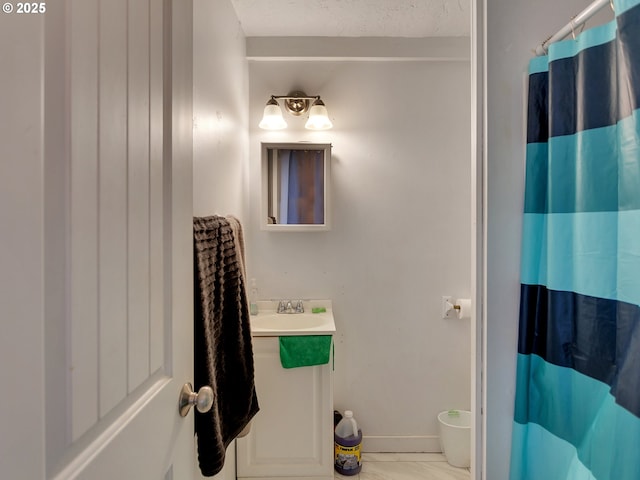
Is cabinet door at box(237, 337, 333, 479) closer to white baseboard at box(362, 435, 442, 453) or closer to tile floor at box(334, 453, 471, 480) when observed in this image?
tile floor at box(334, 453, 471, 480)

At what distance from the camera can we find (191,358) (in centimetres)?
84

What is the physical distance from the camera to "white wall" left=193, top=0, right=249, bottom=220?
4.07ft

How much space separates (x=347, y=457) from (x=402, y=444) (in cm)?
42

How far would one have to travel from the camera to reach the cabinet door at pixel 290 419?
5.88ft

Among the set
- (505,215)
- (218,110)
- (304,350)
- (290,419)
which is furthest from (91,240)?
(290,419)

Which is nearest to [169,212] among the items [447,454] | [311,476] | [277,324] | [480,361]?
Result: [480,361]

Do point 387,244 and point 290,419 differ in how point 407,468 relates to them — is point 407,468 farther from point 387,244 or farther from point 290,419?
point 387,244

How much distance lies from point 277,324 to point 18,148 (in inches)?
70.7

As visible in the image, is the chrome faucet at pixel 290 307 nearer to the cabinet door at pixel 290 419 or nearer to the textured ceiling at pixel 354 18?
the cabinet door at pixel 290 419

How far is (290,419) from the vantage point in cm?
179

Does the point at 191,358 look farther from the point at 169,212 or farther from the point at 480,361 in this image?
the point at 480,361

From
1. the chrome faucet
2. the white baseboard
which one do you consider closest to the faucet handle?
the chrome faucet

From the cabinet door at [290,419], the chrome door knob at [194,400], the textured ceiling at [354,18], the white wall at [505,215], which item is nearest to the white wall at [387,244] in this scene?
the textured ceiling at [354,18]

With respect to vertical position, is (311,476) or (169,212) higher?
(169,212)
